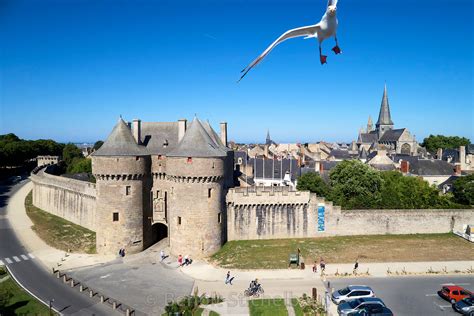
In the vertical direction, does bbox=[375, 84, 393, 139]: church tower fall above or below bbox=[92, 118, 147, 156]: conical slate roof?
above

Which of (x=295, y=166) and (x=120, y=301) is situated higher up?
(x=295, y=166)

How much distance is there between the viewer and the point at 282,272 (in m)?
28.7

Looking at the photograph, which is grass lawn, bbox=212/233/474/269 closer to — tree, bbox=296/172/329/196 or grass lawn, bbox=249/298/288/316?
grass lawn, bbox=249/298/288/316

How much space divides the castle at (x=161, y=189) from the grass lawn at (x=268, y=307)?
10.2 m

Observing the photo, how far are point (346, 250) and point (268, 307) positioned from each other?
1359 centimetres

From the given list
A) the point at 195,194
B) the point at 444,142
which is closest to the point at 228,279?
the point at 195,194

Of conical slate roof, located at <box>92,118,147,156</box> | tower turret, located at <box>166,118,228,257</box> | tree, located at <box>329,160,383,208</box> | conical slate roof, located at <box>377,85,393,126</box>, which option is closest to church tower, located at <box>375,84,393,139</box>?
conical slate roof, located at <box>377,85,393,126</box>

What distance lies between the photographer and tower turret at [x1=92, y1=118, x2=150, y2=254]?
3300 centimetres

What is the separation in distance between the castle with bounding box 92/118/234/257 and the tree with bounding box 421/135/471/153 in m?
112

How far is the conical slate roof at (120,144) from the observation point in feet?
108

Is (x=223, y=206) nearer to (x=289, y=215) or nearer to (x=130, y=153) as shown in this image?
(x=289, y=215)

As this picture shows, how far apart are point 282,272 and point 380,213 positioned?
15187mm

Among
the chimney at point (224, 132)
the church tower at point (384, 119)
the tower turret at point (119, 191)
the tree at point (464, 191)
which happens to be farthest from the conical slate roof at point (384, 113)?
the tower turret at point (119, 191)

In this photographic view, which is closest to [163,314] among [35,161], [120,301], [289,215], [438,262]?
[120,301]
